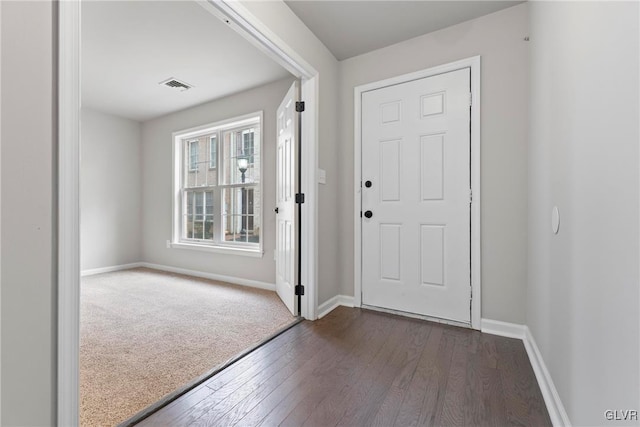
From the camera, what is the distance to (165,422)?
4.08ft

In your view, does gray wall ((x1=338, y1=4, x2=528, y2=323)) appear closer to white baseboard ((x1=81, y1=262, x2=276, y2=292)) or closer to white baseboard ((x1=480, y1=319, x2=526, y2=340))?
white baseboard ((x1=480, y1=319, x2=526, y2=340))

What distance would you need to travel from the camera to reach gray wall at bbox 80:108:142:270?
427 cm

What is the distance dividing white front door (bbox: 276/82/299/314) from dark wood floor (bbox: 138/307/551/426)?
0.65 metres

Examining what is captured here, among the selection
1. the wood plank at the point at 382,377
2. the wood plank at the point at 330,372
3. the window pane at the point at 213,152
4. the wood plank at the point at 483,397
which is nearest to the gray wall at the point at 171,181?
the window pane at the point at 213,152

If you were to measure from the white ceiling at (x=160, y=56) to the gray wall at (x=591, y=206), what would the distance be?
7.70 feet

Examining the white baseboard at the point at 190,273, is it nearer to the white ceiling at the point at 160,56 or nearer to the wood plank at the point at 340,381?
the wood plank at the point at 340,381

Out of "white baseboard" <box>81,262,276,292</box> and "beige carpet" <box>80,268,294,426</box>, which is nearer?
"beige carpet" <box>80,268,294,426</box>

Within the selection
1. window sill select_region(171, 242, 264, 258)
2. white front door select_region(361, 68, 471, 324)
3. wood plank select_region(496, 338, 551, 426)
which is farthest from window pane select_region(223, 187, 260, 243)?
wood plank select_region(496, 338, 551, 426)

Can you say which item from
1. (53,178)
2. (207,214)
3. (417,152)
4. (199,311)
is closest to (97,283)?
(207,214)

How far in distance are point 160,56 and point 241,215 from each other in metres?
1.98

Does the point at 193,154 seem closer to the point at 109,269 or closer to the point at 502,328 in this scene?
the point at 109,269

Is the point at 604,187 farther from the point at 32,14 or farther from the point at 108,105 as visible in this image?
the point at 108,105

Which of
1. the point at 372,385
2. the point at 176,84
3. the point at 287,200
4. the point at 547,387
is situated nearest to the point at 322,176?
the point at 287,200

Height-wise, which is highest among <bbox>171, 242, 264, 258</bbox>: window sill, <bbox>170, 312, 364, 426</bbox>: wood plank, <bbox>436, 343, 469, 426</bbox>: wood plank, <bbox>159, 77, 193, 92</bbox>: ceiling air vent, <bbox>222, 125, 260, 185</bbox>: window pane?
<bbox>159, 77, 193, 92</bbox>: ceiling air vent
